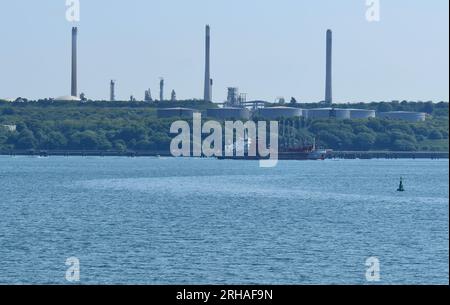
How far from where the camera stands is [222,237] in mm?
62969

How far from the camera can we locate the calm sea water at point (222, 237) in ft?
A: 144

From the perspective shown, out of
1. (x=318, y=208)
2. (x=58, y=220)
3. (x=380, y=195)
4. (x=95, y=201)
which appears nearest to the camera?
(x=58, y=220)

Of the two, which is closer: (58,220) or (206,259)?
(206,259)

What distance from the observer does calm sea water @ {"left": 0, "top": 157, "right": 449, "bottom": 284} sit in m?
44.0

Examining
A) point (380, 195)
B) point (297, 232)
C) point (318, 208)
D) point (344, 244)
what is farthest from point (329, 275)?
point (380, 195)

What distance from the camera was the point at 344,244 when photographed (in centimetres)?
5925
